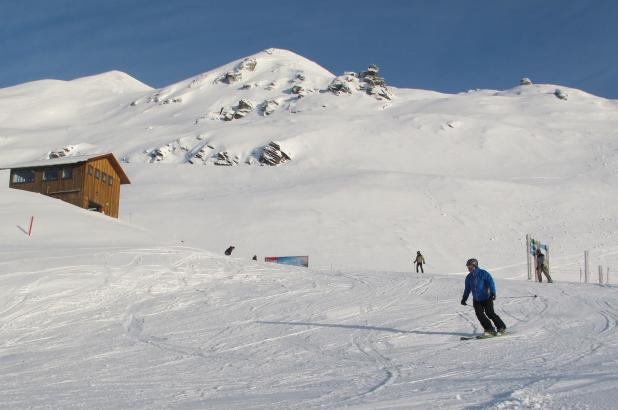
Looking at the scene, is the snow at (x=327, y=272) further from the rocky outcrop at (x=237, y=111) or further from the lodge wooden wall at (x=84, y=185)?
the rocky outcrop at (x=237, y=111)

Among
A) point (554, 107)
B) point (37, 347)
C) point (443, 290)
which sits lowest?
point (37, 347)

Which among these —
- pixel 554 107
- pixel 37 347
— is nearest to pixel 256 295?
pixel 37 347

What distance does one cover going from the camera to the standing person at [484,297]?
9766mm

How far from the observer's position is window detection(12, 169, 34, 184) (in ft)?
127

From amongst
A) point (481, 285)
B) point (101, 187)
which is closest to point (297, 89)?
point (101, 187)

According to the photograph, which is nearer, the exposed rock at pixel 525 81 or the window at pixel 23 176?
the window at pixel 23 176

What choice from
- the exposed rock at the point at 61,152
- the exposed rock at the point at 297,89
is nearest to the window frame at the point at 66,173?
the exposed rock at the point at 61,152

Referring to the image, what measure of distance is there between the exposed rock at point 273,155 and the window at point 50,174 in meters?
34.7

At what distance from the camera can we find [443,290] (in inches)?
621

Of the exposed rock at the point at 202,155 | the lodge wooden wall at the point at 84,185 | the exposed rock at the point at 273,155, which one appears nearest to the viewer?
the lodge wooden wall at the point at 84,185

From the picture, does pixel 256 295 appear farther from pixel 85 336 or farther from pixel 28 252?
pixel 28 252

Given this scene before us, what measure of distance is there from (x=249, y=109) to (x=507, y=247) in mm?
81352

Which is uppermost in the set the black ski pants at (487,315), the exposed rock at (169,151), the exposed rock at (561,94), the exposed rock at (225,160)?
the exposed rock at (561,94)

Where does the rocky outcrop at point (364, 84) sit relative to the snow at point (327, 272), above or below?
above
